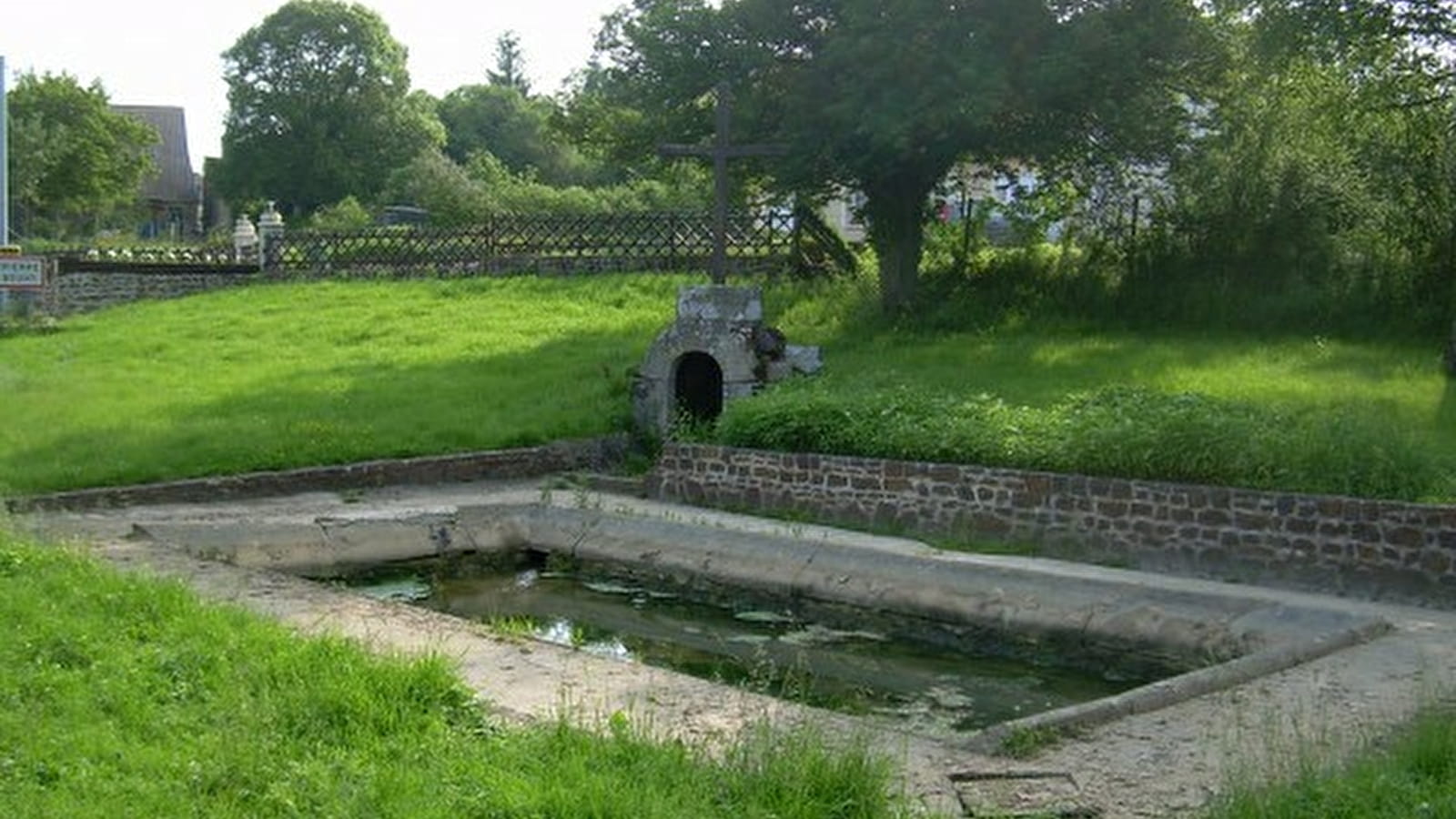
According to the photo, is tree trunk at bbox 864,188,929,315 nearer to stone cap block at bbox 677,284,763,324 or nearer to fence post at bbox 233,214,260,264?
stone cap block at bbox 677,284,763,324

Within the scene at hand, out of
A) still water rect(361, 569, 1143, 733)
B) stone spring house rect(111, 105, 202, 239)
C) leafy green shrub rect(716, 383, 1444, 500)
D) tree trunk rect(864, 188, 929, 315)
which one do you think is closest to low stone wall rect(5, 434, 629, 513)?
leafy green shrub rect(716, 383, 1444, 500)

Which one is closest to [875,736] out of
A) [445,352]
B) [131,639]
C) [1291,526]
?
[131,639]

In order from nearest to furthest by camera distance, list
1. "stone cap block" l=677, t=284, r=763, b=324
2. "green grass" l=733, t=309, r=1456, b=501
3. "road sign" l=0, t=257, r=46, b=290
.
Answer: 1. "green grass" l=733, t=309, r=1456, b=501
2. "stone cap block" l=677, t=284, r=763, b=324
3. "road sign" l=0, t=257, r=46, b=290

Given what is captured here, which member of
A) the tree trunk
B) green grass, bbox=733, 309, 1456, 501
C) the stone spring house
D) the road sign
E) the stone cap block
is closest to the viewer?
green grass, bbox=733, 309, 1456, 501

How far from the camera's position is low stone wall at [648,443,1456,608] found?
39.5ft

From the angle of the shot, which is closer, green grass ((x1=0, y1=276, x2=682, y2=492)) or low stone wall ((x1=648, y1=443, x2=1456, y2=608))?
low stone wall ((x1=648, y1=443, x2=1456, y2=608))

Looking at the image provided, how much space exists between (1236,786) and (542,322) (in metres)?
22.2

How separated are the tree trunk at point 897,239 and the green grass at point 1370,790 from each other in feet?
64.8

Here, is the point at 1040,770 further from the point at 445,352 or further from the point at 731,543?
the point at 445,352

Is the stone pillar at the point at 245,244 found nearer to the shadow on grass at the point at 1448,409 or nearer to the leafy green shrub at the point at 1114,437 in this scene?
the leafy green shrub at the point at 1114,437

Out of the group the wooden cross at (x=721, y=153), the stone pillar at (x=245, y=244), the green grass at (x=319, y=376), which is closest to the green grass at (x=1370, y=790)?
the wooden cross at (x=721, y=153)

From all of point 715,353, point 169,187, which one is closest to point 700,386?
point 715,353

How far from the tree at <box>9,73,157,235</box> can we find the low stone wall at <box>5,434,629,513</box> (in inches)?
1519

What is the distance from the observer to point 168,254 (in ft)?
128
